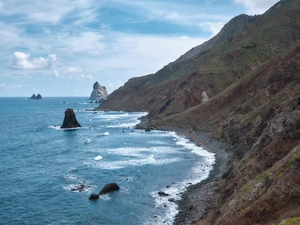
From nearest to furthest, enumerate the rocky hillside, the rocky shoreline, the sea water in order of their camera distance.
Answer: the rocky hillside
the rocky shoreline
the sea water

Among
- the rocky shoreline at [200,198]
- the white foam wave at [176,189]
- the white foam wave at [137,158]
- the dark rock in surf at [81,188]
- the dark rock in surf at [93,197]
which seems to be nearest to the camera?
the rocky shoreline at [200,198]

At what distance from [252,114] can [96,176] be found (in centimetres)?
3413

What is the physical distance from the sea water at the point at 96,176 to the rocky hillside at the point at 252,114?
7021 mm

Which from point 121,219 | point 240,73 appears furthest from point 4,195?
point 240,73

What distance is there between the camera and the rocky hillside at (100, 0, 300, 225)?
25.2 meters

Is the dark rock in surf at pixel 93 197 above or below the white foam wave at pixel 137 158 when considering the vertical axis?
below

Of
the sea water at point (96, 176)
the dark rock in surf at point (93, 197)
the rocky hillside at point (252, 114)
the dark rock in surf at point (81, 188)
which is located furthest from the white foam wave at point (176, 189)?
the dark rock in surf at point (81, 188)

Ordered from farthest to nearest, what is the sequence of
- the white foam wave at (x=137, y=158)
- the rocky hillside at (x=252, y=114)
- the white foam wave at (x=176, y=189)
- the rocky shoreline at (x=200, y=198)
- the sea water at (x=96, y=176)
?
A: the white foam wave at (x=137, y=158) < the sea water at (x=96, y=176) < the white foam wave at (x=176, y=189) < the rocky shoreline at (x=200, y=198) < the rocky hillside at (x=252, y=114)

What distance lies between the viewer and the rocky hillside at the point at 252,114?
82.6 ft

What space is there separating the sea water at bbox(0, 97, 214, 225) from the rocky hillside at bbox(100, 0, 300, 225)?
7.02 m

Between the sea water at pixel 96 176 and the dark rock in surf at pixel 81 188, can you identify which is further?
the dark rock in surf at pixel 81 188

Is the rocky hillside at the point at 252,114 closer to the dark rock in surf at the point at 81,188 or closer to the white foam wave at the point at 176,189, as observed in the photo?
the white foam wave at the point at 176,189

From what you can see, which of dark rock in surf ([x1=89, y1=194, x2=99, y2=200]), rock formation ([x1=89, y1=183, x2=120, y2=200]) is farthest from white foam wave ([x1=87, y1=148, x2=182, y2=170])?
dark rock in surf ([x1=89, y1=194, x2=99, y2=200])

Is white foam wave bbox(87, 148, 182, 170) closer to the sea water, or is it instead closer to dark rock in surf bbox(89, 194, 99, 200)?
the sea water
